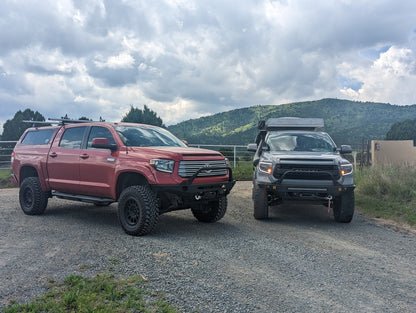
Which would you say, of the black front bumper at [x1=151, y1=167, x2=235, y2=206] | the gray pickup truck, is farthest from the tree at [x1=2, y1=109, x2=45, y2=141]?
the black front bumper at [x1=151, y1=167, x2=235, y2=206]

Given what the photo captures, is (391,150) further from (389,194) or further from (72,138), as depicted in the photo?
(72,138)

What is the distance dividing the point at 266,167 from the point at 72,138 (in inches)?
163

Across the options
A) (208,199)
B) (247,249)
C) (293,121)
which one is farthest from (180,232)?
(293,121)

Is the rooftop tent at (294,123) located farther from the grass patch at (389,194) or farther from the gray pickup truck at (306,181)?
the gray pickup truck at (306,181)

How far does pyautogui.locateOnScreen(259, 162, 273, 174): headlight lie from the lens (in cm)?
751

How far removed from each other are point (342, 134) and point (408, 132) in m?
→ 12.0

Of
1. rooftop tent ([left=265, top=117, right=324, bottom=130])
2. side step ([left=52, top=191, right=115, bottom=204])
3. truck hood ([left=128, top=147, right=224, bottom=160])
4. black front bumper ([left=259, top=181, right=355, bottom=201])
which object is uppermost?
rooftop tent ([left=265, top=117, right=324, bottom=130])

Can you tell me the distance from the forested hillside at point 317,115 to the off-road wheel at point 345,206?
66.4 meters

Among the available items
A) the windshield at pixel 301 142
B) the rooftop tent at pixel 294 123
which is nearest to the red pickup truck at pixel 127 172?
the windshield at pixel 301 142

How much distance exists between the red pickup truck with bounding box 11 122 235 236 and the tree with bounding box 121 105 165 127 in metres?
44.2

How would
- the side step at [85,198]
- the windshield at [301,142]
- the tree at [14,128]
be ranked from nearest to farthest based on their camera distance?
the side step at [85,198] < the windshield at [301,142] < the tree at [14,128]

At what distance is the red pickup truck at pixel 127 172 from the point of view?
19.8ft

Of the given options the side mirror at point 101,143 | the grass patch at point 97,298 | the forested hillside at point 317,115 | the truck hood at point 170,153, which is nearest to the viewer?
the grass patch at point 97,298

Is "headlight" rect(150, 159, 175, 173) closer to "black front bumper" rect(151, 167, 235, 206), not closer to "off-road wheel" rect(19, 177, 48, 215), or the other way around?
"black front bumper" rect(151, 167, 235, 206)
